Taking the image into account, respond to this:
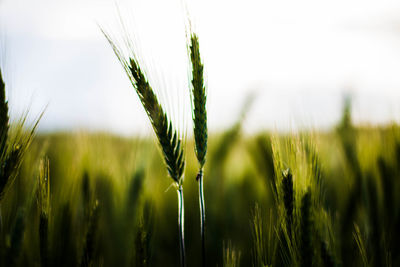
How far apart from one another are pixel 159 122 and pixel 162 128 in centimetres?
2

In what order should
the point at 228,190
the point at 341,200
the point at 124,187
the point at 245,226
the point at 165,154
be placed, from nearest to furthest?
1. the point at 165,154
2. the point at 124,187
3. the point at 341,200
4. the point at 245,226
5. the point at 228,190

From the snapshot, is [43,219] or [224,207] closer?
[43,219]

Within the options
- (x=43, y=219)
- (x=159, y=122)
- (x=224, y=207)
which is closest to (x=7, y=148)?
(x=43, y=219)

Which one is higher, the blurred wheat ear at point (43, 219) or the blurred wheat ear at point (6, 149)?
the blurred wheat ear at point (6, 149)

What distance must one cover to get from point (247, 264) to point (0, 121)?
98 cm

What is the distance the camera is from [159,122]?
0.64m

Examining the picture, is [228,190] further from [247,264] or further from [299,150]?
[299,150]

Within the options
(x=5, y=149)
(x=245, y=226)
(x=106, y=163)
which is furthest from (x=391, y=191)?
(x=5, y=149)

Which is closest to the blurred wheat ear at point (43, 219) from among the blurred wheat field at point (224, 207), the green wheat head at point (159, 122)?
the blurred wheat field at point (224, 207)

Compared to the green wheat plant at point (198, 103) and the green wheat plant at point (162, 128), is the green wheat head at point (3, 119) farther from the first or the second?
the green wheat plant at point (198, 103)

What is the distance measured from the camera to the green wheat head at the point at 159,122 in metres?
0.62

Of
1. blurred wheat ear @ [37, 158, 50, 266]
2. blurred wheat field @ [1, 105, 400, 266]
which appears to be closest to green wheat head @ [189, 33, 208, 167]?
blurred wheat field @ [1, 105, 400, 266]

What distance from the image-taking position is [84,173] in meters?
1.10

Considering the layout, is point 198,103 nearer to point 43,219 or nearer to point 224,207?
point 43,219
